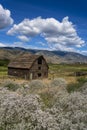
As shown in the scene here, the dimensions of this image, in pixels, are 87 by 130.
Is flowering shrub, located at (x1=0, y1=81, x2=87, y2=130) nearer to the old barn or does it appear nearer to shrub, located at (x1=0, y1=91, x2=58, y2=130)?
shrub, located at (x1=0, y1=91, x2=58, y2=130)

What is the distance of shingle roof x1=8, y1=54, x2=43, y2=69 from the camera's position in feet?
242

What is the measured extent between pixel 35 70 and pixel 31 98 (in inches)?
2488

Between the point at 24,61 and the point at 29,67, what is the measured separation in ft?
13.7

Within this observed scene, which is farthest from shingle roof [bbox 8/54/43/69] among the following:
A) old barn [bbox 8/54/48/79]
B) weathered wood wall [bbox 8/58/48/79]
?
weathered wood wall [bbox 8/58/48/79]

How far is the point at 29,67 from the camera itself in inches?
2857

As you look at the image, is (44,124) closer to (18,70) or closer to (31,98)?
(31,98)

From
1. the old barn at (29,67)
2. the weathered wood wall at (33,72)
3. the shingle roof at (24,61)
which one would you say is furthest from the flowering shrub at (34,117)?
the weathered wood wall at (33,72)

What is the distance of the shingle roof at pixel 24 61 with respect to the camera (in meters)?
73.8

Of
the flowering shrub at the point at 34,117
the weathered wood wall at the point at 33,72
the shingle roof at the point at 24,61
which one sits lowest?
the flowering shrub at the point at 34,117

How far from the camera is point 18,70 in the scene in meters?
76.6

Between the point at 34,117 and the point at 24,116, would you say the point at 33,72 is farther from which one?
the point at 34,117

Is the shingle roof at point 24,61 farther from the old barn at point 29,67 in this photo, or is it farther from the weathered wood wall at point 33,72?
the weathered wood wall at point 33,72

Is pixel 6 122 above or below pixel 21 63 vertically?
below

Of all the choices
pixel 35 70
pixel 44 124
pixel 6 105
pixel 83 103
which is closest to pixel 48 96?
pixel 83 103
